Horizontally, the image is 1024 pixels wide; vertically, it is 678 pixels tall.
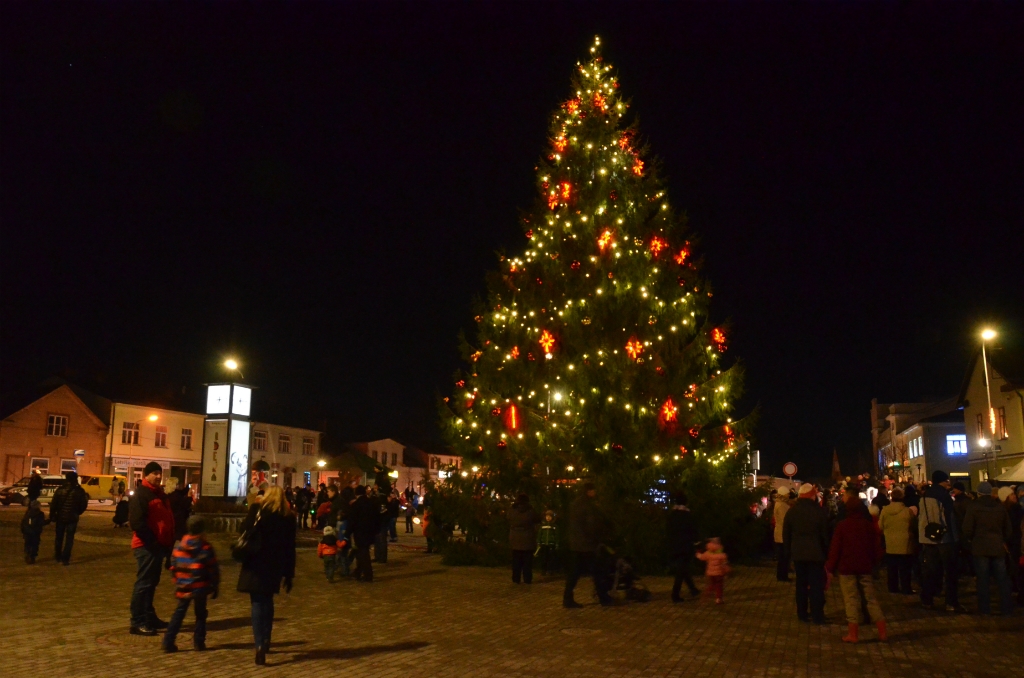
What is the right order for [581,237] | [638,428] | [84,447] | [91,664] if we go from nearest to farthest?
[91,664]
[638,428]
[581,237]
[84,447]

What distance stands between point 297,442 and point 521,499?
6445 centimetres

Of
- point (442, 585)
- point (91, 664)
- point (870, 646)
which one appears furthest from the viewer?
point (442, 585)

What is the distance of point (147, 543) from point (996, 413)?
45871 mm

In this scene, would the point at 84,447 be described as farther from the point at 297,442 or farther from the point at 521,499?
the point at 521,499

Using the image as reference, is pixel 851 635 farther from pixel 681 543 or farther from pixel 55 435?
pixel 55 435

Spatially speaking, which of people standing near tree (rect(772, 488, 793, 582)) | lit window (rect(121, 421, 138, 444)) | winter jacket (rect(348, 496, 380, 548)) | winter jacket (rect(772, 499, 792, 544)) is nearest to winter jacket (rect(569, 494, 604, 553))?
winter jacket (rect(348, 496, 380, 548))

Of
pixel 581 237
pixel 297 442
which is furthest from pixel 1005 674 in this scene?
pixel 297 442

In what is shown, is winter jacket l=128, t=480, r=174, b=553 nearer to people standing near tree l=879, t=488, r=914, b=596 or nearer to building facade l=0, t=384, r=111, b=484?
people standing near tree l=879, t=488, r=914, b=596

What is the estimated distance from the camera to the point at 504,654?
31.1 feet

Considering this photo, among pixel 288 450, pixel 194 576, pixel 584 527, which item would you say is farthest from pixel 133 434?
pixel 194 576

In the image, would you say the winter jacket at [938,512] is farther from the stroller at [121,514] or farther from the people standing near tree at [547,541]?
the stroller at [121,514]

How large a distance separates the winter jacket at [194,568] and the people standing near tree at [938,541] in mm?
10277

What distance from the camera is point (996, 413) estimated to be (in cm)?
4591

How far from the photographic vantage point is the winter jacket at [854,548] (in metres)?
10.6
